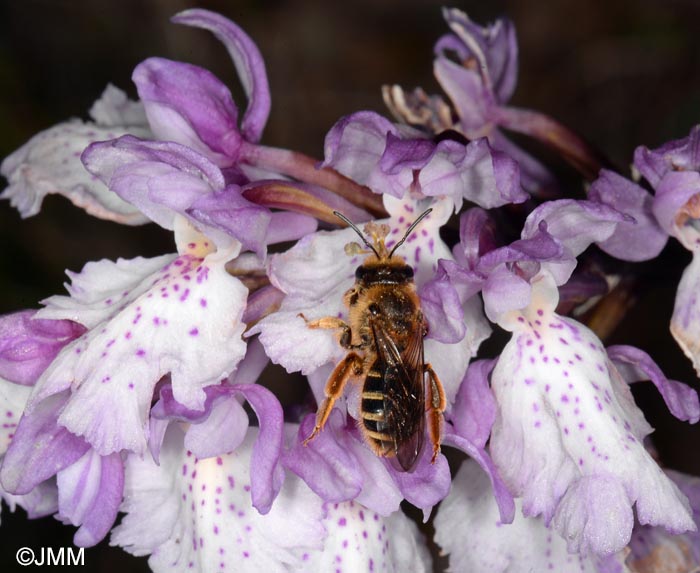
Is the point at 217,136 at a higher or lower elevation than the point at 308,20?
higher

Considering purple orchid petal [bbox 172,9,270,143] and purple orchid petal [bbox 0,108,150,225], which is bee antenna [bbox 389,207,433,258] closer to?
purple orchid petal [bbox 172,9,270,143]

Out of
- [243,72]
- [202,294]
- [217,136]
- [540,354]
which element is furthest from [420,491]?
[243,72]

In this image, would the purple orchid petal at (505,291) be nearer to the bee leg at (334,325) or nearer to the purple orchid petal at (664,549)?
the bee leg at (334,325)

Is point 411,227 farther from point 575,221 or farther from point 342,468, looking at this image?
point 342,468

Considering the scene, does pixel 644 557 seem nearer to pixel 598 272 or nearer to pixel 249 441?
pixel 598 272

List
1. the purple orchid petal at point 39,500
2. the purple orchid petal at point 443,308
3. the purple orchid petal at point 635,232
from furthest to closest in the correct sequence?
the purple orchid petal at point 39,500 < the purple orchid petal at point 635,232 < the purple orchid petal at point 443,308

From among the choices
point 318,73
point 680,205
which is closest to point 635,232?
point 680,205

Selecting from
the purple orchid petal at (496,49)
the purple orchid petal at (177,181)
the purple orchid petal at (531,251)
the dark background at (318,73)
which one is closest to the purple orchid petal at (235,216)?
the purple orchid petal at (177,181)

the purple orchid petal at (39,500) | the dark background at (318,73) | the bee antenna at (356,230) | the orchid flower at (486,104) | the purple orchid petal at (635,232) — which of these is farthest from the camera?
the dark background at (318,73)
